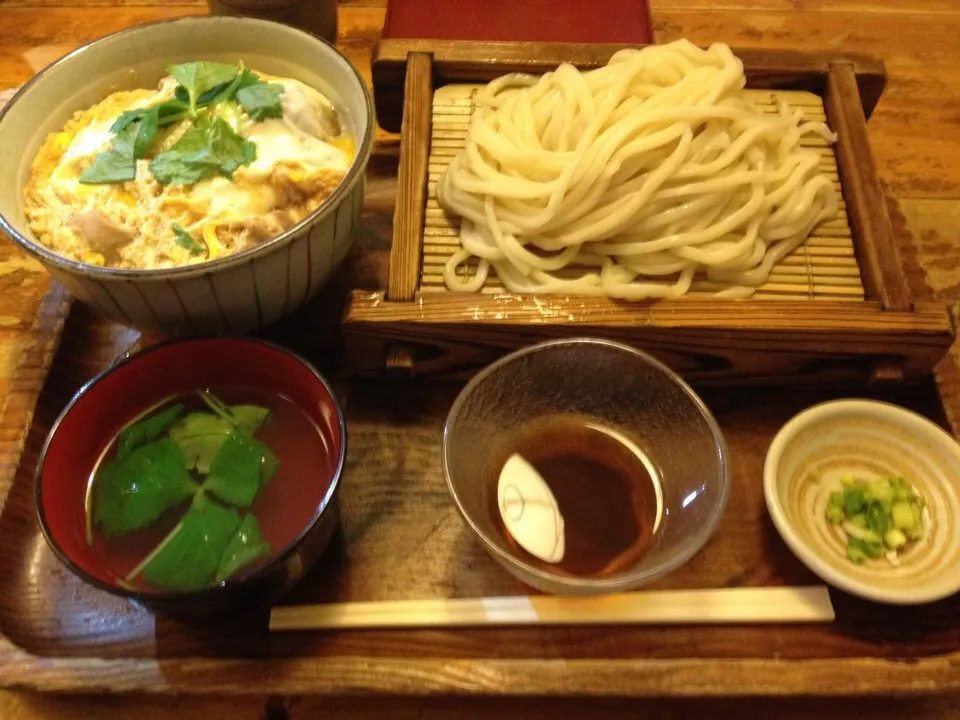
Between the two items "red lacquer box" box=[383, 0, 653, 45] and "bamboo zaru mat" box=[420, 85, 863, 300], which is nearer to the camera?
"bamboo zaru mat" box=[420, 85, 863, 300]

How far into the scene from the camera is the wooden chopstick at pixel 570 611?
41.9 inches

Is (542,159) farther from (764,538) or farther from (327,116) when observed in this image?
(764,538)

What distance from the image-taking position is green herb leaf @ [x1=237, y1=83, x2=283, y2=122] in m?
1.24

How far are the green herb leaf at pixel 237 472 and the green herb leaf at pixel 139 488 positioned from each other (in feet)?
0.12

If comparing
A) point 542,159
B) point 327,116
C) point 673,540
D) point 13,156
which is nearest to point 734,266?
point 542,159

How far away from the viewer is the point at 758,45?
1.95 m

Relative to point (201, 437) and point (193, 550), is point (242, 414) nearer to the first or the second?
point (201, 437)

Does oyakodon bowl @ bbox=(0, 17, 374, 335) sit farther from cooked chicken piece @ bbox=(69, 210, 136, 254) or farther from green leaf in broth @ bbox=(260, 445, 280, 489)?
green leaf in broth @ bbox=(260, 445, 280, 489)

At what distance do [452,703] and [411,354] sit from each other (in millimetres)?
Answer: 522

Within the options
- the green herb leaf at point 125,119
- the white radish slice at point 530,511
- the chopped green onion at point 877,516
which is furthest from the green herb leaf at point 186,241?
the chopped green onion at point 877,516

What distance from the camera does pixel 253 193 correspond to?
1177 millimetres

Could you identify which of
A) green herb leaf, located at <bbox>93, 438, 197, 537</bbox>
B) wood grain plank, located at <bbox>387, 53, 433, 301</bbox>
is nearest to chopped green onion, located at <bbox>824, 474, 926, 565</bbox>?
wood grain plank, located at <bbox>387, 53, 433, 301</bbox>

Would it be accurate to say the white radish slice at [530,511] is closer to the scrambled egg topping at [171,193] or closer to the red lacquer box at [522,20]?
the scrambled egg topping at [171,193]

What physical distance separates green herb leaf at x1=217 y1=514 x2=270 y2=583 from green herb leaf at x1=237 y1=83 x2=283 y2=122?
652 millimetres
